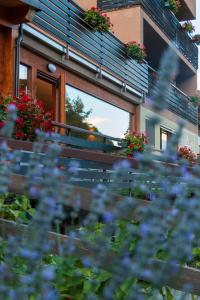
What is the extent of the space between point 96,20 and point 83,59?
4.51 ft

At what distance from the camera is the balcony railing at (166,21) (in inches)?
666

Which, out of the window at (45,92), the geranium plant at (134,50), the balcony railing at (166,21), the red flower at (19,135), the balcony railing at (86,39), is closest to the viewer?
the red flower at (19,135)

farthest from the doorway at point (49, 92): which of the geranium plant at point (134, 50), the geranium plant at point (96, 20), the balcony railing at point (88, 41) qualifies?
the geranium plant at point (134, 50)

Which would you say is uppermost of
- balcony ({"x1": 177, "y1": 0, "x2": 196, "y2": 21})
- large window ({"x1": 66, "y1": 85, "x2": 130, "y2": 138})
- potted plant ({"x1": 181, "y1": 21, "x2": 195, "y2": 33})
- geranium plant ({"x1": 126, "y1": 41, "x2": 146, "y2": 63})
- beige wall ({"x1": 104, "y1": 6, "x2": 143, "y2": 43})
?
balcony ({"x1": 177, "y1": 0, "x2": 196, "y2": 21})

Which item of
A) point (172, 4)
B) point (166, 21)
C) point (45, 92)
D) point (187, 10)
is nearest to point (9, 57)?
point (45, 92)

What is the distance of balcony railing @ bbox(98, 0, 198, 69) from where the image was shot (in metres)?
16.9

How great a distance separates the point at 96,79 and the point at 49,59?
2312mm

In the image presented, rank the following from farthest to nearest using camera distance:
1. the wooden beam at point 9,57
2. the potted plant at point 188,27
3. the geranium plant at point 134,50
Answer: the potted plant at point 188,27, the geranium plant at point 134,50, the wooden beam at point 9,57

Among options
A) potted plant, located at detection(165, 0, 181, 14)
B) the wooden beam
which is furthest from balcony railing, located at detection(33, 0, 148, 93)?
potted plant, located at detection(165, 0, 181, 14)

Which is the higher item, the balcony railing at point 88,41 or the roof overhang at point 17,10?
the balcony railing at point 88,41

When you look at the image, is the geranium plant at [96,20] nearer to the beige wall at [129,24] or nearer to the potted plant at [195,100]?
the beige wall at [129,24]

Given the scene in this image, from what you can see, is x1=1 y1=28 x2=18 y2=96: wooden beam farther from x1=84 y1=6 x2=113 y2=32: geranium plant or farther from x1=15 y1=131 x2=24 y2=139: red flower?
x1=84 y1=6 x2=113 y2=32: geranium plant

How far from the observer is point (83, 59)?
1155 cm

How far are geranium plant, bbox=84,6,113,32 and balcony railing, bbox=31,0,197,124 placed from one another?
15 centimetres
